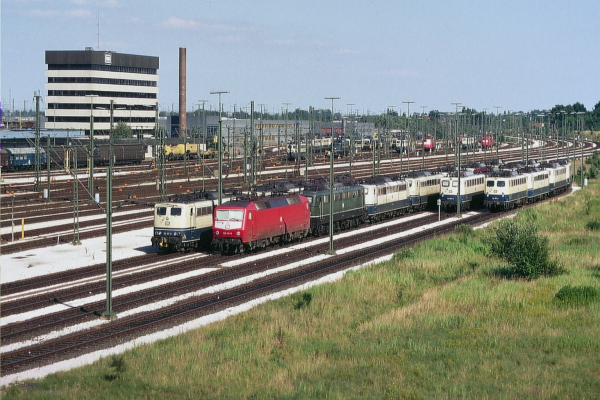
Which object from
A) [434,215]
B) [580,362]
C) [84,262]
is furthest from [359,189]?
[580,362]

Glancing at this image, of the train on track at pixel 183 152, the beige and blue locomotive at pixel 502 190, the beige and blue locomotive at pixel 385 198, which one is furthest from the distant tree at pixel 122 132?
the beige and blue locomotive at pixel 502 190

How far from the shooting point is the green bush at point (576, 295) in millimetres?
32469

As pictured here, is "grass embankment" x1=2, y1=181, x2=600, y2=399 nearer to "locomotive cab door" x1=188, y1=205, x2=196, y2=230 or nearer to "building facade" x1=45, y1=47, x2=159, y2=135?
"locomotive cab door" x1=188, y1=205, x2=196, y2=230

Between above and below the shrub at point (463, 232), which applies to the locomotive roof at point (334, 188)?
above

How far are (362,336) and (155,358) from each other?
7.46 metres

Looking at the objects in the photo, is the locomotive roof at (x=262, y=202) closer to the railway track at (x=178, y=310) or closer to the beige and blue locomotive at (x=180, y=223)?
the beige and blue locomotive at (x=180, y=223)

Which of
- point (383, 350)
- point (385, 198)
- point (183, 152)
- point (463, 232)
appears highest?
point (183, 152)

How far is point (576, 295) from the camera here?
108 ft

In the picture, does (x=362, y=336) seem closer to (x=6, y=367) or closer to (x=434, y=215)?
(x=6, y=367)

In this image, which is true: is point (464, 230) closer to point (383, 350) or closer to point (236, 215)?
point (236, 215)

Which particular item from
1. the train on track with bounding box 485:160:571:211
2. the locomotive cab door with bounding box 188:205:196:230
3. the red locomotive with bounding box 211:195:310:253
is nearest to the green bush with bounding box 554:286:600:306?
the red locomotive with bounding box 211:195:310:253

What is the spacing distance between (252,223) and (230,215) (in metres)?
1.44

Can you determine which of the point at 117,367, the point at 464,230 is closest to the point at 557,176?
the point at 464,230

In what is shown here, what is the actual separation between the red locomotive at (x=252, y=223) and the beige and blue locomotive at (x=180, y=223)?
127 cm
